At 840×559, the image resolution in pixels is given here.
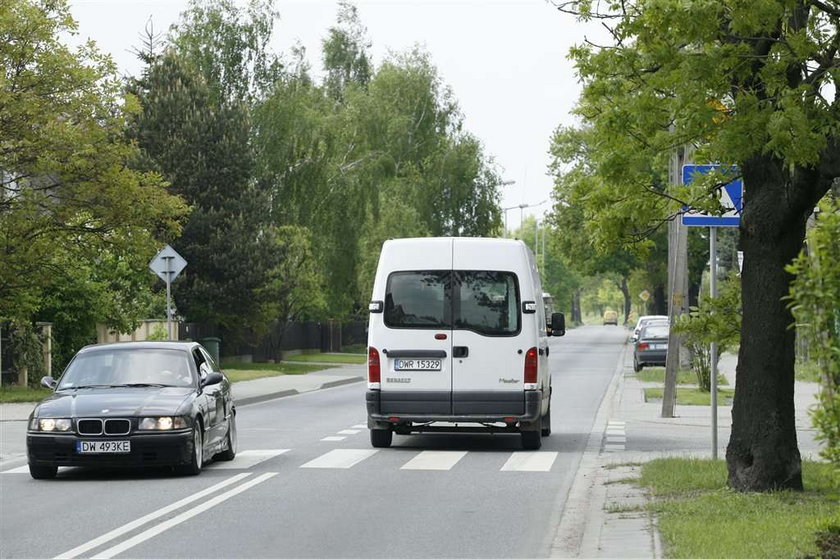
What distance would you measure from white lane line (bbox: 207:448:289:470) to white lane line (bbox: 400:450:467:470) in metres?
1.70

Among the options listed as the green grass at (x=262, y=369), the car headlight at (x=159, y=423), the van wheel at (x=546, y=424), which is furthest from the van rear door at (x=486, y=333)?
the green grass at (x=262, y=369)

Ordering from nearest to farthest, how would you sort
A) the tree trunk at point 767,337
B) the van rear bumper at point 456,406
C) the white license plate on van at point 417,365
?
the tree trunk at point 767,337, the van rear bumper at point 456,406, the white license plate on van at point 417,365

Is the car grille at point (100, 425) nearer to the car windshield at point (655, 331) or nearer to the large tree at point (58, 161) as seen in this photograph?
the large tree at point (58, 161)

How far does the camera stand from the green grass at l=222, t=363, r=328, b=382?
4249 cm

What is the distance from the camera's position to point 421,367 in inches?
717

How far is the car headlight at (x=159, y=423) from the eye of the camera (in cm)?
1462

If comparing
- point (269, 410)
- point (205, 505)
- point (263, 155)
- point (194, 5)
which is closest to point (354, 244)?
point (263, 155)

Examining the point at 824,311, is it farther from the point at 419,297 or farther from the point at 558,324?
the point at 558,324

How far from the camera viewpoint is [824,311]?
7375mm

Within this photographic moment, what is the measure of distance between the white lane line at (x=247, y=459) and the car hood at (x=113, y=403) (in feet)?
4.22

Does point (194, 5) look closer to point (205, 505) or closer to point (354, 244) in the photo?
point (354, 244)

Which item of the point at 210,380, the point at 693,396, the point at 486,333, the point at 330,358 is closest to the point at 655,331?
the point at 693,396

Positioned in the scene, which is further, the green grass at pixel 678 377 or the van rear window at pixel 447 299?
the green grass at pixel 678 377

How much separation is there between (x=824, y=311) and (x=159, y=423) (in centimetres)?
862
